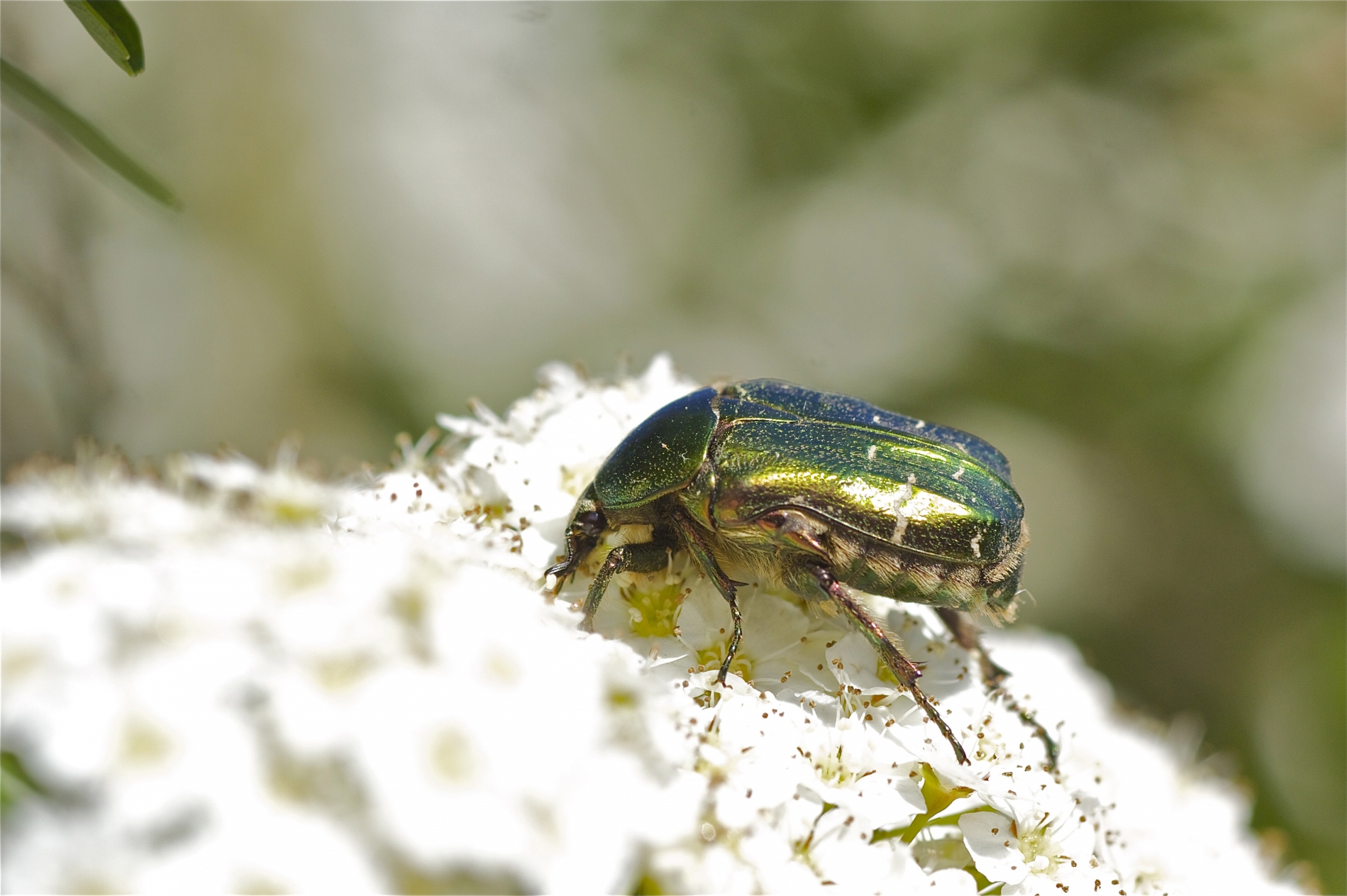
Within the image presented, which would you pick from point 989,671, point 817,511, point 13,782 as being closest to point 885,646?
point 817,511

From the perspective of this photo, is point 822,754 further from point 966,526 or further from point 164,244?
point 164,244

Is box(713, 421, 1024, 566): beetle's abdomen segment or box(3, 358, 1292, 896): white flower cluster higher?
box(713, 421, 1024, 566): beetle's abdomen segment

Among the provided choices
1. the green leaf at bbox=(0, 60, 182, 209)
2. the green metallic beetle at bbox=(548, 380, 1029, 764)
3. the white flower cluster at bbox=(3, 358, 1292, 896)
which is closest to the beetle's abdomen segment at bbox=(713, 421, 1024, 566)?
the green metallic beetle at bbox=(548, 380, 1029, 764)

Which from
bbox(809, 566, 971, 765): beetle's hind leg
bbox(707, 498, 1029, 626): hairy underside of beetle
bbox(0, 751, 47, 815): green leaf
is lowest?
bbox(0, 751, 47, 815): green leaf

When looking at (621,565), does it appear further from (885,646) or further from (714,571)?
(885,646)

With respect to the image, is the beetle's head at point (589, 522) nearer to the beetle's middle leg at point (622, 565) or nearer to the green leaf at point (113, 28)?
the beetle's middle leg at point (622, 565)

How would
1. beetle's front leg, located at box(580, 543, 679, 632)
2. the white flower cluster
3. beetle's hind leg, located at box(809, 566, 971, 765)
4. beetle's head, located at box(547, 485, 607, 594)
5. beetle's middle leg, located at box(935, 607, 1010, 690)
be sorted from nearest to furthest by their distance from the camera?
the white flower cluster
beetle's hind leg, located at box(809, 566, 971, 765)
beetle's front leg, located at box(580, 543, 679, 632)
beetle's head, located at box(547, 485, 607, 594)
beetle's middle leg, located at box(935, 607, 1010, 690)

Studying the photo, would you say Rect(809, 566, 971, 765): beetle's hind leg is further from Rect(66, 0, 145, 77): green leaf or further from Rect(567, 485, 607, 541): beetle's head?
Rect(66, 0, 145, 77): green leaf
